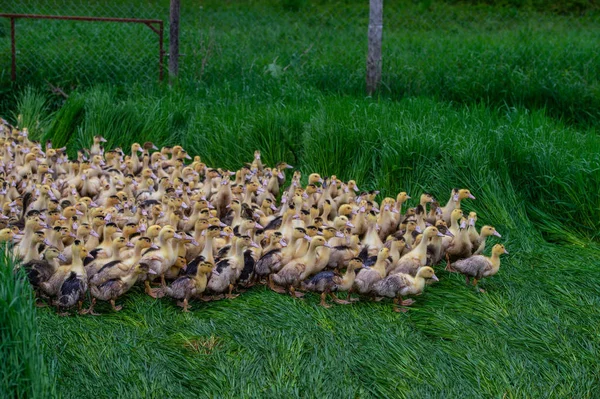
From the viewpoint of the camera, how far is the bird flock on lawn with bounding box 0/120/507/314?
5699 millimetres

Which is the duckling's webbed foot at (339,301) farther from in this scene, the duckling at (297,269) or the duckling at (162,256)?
the duckling at (162,256)

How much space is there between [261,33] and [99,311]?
9.21 meters

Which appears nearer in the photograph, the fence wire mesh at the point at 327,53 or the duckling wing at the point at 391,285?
the duckling wing at the point at 391,285

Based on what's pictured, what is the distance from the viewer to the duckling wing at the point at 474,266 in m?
5.96

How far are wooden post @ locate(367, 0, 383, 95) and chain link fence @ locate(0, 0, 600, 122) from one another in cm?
26

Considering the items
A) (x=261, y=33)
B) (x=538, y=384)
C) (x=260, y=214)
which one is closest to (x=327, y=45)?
(x=261, y=33)

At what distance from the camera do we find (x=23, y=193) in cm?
745

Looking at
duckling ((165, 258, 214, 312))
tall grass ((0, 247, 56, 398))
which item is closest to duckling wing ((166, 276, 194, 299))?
duckling ((165, 258, 214, 312))

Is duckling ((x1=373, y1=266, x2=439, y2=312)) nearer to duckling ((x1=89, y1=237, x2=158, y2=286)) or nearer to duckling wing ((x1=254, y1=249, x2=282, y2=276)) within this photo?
duckling wing ((x1=254, y1=249, x2=282, y2=276))

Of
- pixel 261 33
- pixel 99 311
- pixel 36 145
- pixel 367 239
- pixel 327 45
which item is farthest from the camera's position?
pixel 261 33

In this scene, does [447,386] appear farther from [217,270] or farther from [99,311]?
[99,311]

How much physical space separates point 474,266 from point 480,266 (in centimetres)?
4

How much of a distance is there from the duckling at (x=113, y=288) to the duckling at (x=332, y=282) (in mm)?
1161

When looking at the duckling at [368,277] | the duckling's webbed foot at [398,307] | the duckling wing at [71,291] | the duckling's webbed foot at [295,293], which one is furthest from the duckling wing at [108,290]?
the duckling's webbed foot at [398,307]
